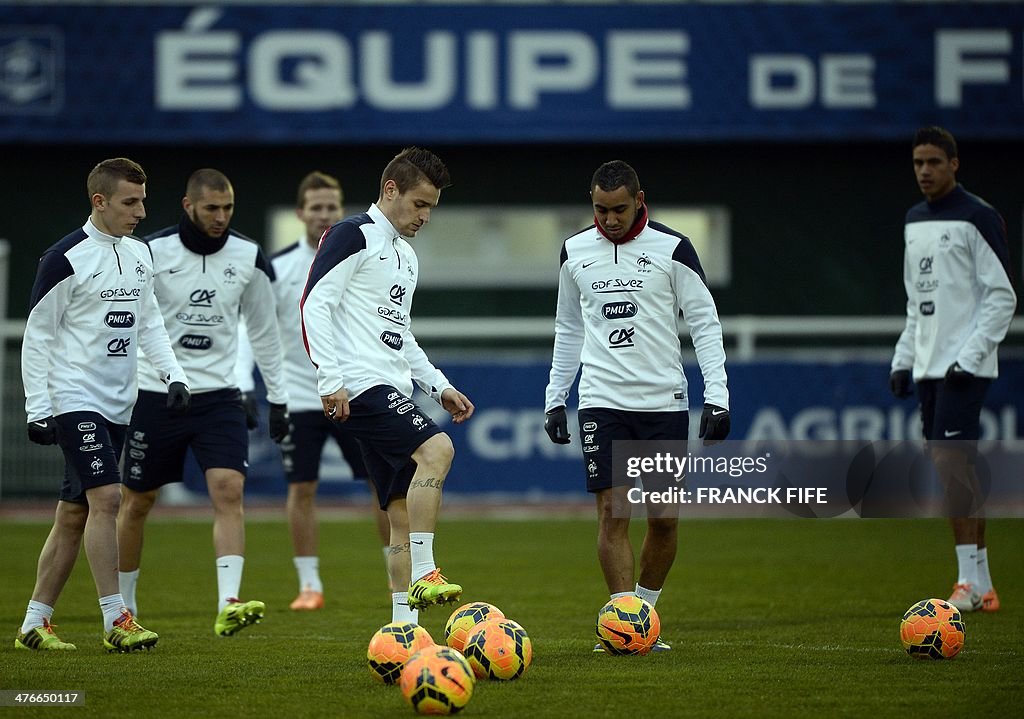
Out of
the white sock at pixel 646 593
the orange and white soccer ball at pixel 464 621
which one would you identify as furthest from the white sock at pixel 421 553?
the white sock at pixel 646 593

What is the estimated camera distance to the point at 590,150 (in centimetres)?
1945

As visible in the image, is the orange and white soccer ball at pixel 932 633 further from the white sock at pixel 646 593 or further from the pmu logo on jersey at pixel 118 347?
the pmu logo on jersey at pixel 118 347

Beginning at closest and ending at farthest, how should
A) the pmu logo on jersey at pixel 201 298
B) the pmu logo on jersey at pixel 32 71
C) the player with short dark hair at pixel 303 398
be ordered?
the pmu logo on jersey at pixel 201 298, the player with short dark hair at pixel 303 398, the pmu logo on jersey at pixel 32 71

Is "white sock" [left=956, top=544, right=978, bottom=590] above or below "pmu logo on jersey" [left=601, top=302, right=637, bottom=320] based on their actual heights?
below

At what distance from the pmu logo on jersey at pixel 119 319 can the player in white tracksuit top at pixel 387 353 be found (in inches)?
44.0

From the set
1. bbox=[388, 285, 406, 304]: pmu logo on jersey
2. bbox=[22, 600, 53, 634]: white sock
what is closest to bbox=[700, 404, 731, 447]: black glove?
bbox=[388, 285, 406, 304]: pmu logo on jersey

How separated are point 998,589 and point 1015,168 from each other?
10.7 metres

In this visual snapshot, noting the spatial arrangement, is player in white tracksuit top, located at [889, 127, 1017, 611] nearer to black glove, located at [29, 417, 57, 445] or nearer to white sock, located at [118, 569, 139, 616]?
white sock, located at [118, 569, 139, 616]

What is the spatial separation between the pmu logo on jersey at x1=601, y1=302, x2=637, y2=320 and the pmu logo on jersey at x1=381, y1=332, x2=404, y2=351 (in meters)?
1.05

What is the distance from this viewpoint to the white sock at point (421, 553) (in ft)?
21.9

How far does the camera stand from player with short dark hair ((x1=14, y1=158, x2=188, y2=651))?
7.41m

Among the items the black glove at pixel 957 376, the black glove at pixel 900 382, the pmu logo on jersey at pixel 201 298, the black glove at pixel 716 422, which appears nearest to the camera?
the black glove at pixel 716 422

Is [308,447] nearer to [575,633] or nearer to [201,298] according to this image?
[201,298]

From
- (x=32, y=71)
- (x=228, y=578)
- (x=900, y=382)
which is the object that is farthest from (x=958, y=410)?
(x=32, y=71)
